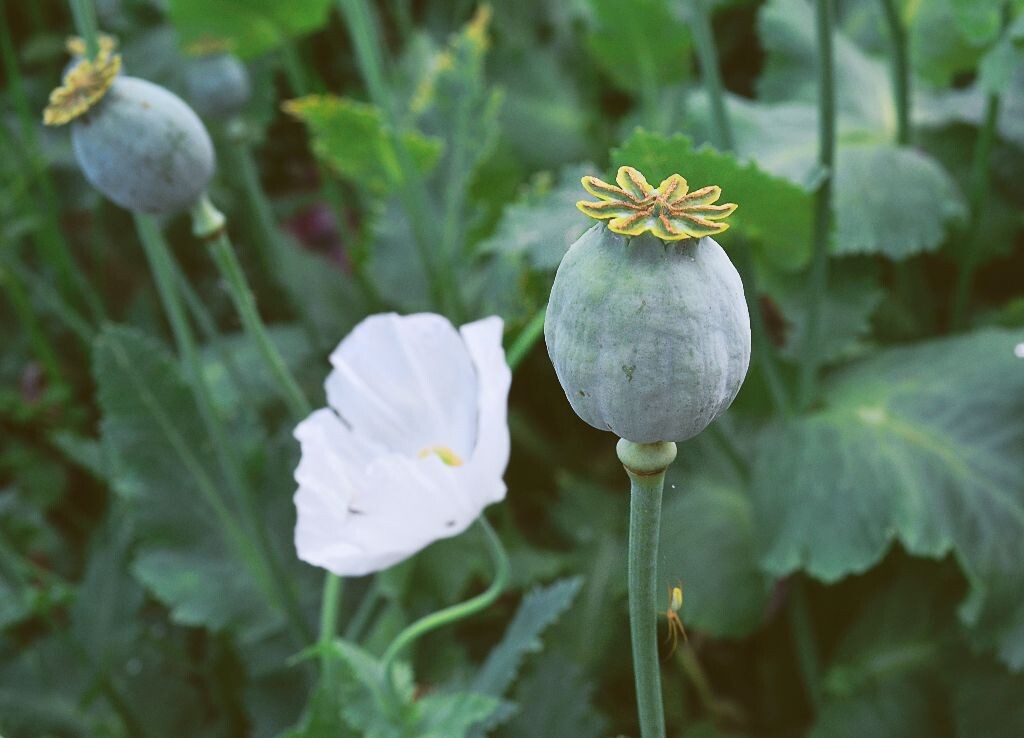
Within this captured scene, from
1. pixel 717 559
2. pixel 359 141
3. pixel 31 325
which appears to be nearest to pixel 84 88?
pixel 359 141

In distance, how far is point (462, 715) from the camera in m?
0.56

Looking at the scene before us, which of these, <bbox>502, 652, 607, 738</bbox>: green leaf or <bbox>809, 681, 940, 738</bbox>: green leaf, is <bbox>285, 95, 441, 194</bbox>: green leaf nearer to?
<bbox>502, 652, 607, 738</bbox>: green leaf

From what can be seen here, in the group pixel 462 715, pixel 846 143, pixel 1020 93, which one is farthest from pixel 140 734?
pixel 1020 93

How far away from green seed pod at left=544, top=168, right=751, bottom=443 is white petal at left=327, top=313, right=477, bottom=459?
224 mm

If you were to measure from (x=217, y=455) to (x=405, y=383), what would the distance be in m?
0.37

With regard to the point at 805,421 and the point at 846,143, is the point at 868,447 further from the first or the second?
the point at 846,143

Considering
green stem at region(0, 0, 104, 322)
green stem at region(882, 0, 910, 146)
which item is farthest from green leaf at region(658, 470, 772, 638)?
green stem at region(0, 0, 104, 322)

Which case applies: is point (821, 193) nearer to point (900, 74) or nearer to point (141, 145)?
point (900, 74)

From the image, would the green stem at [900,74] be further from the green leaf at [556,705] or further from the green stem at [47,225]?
the green stem at [47,225]

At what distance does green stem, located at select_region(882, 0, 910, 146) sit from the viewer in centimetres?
82

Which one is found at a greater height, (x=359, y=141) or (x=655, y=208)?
(x=655, y=208)

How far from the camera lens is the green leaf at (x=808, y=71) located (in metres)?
0.98

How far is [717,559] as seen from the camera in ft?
2.81

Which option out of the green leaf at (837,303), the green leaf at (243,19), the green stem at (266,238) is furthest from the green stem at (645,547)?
the green leaf at (243,19)
